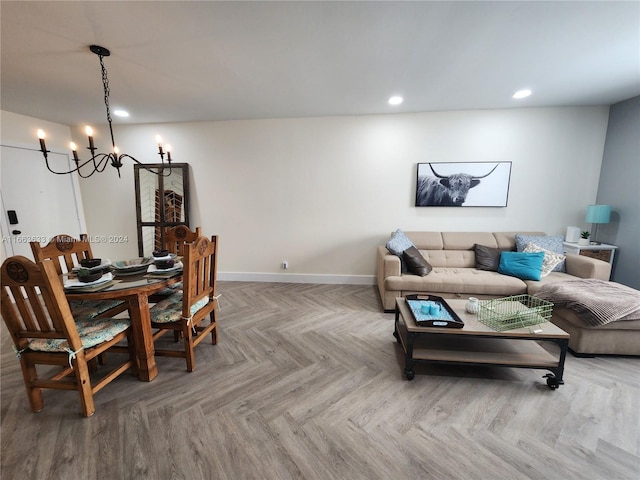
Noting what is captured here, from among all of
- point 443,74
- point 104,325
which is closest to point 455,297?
point 443,74

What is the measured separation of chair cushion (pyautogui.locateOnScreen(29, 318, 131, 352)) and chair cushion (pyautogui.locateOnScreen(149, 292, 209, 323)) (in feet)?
0.61

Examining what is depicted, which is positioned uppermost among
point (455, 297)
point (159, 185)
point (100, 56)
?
point (100, 56)

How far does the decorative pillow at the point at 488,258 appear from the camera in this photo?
129 inches

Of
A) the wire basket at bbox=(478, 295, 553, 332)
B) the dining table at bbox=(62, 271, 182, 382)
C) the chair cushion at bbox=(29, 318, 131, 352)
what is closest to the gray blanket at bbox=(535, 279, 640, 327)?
the wire basket at bbox=(478, 295, 553, 332)

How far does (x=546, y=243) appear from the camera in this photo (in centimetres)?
321

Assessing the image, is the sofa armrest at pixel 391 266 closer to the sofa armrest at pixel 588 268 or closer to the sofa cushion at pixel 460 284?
the sofa cushion at pixel 460 284

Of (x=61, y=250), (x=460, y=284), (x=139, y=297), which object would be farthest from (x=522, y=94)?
(x=61, y=250)

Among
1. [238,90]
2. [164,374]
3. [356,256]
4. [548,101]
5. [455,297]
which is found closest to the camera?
[164,374]

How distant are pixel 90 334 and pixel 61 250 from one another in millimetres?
1079

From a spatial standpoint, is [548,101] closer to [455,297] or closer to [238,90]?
[455,297]

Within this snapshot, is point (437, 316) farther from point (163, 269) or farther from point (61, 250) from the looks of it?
point (61, 250)

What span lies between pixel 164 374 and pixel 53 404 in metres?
0.64

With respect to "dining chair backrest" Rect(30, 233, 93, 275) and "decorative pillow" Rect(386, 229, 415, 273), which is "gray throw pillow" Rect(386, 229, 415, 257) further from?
"dining chair backrest" Rect(30, 233, 93, 275)

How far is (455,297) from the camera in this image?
2922mm
